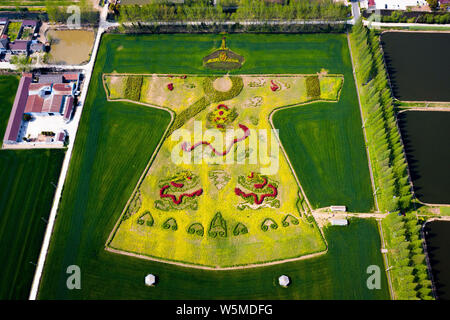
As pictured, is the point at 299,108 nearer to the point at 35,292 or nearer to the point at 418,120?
the point at 418,120

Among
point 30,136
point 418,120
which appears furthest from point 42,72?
point 418,120

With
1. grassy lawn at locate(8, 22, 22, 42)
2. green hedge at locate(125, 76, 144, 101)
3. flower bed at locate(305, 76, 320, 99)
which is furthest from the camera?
grassy lawn at locate(8, 22, 22, 42)

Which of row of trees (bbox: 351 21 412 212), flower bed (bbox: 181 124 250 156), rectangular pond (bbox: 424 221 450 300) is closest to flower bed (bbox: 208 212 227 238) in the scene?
flower bed (bbox: 181 124 250 156)

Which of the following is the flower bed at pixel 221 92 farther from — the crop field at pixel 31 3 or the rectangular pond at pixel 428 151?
the crop field at pixel 31 3

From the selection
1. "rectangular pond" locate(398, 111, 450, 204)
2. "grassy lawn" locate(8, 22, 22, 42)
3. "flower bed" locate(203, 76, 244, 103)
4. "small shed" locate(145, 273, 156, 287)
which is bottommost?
"small shed" locate(145, 273, 156, 287)

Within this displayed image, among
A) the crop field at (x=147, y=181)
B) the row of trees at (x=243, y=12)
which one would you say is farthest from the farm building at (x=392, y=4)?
the crop field at (x=147, y=181)

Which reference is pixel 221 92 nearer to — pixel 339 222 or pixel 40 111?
pixel 339 222

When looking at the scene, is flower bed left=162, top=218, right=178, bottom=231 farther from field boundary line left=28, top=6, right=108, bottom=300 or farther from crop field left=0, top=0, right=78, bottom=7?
crop field left=0, top=0, right=78, bottom=7

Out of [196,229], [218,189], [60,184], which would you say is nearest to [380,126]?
[218,189]
